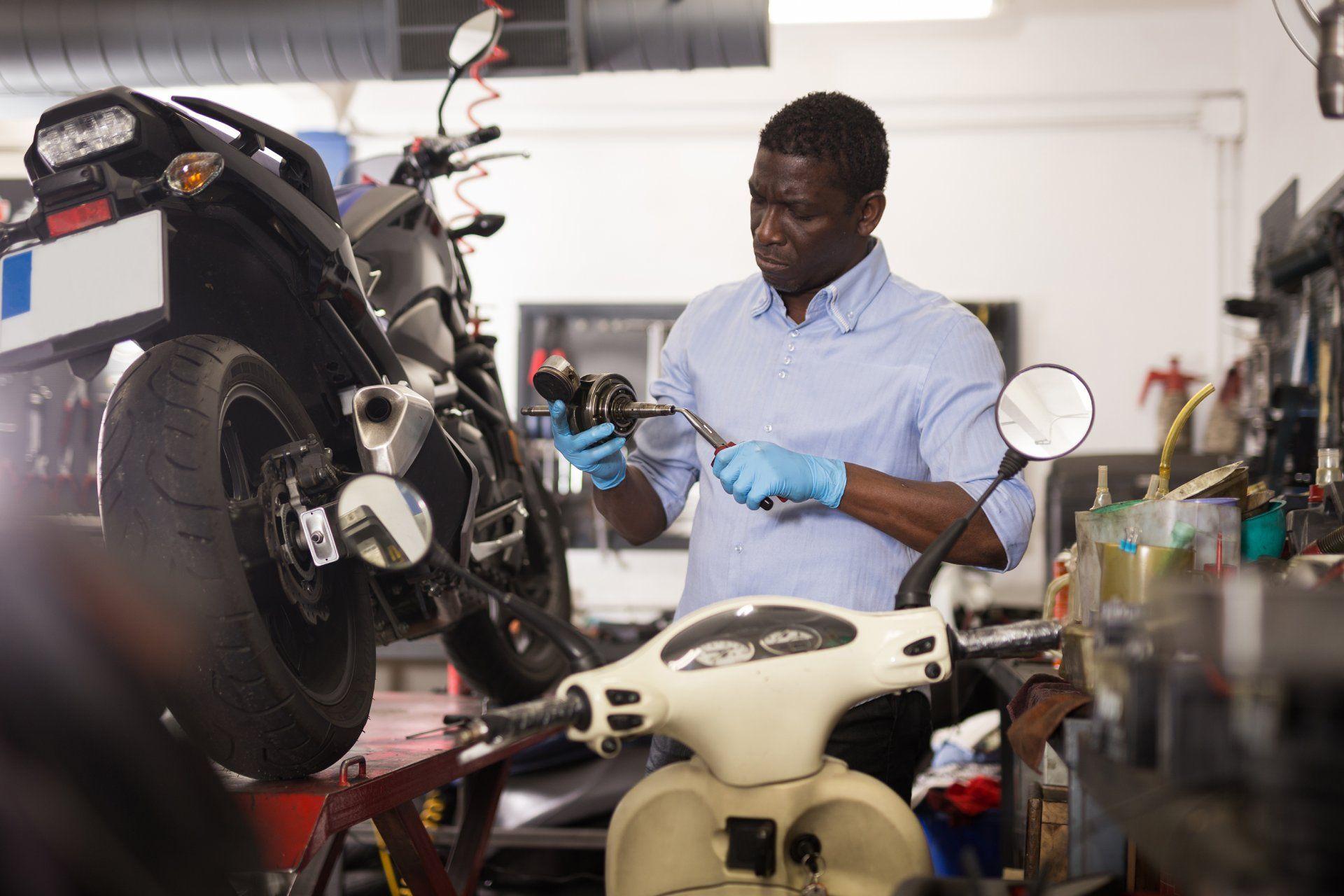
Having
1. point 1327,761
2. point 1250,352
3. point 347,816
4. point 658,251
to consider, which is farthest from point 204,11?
point 1327,761

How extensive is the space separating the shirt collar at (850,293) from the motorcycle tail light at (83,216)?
3.42 ft

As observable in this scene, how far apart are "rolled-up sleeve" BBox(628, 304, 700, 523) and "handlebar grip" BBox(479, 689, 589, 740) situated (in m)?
1.05

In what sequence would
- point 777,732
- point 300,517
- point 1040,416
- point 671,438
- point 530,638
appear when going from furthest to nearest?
point 530,638 < point 671,438 < point 300,517 < point 1040,416 < point 777,732

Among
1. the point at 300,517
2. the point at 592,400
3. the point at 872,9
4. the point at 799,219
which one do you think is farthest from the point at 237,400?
the point at 872,9

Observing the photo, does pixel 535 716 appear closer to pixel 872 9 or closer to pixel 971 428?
pixel 971 428

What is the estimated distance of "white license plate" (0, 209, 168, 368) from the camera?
144 centimetres

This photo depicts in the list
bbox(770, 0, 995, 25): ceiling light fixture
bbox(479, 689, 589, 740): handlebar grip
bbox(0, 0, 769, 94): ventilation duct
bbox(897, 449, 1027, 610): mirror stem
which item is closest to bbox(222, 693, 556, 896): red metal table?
bbox(479, 689, 589, 740): handlebar grip

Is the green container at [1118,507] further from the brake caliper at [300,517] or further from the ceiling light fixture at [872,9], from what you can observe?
the ceiling light fixture at [872,9]

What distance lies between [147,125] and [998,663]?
1.75m

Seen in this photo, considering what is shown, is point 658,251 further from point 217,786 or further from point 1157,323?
point 217,786

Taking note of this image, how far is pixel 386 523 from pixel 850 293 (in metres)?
1.07

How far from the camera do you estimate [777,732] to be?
1.01m

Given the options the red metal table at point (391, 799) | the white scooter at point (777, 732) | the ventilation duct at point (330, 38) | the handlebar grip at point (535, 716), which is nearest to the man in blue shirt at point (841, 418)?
the red metal table at point (391, 799)

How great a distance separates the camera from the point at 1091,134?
5789 millimetres
